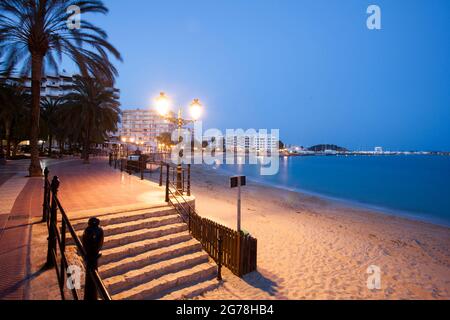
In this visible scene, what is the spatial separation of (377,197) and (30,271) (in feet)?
107

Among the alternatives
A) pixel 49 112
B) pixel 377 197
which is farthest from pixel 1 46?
pixel 377 197

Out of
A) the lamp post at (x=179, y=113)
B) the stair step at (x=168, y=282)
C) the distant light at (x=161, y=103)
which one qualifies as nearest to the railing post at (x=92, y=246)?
the stair step at (x=168, y=282)

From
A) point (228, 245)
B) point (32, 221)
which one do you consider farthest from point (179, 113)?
point (32, 221)

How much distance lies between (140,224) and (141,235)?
0.36m

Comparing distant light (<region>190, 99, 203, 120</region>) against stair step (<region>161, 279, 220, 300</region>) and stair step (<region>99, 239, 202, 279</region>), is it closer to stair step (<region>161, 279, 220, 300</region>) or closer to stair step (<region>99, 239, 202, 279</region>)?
stair step (<region>99, 239, 202, 279</region>)

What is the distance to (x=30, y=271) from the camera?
3775 mm

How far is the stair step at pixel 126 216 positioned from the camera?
5.77m

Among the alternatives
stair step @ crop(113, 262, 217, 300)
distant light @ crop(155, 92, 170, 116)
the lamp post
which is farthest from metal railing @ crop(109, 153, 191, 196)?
stair step @ crop(113, 262, 217, 300)

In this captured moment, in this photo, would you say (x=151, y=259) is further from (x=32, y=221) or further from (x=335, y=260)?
(x=335, y=260)

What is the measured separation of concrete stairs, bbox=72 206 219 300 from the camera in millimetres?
4898

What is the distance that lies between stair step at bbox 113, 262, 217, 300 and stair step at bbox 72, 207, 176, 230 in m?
1.87

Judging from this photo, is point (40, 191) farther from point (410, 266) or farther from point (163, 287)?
point (410, 266)

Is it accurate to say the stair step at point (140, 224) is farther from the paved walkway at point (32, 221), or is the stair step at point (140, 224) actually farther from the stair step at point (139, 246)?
the paved walkway at point (32, 221)

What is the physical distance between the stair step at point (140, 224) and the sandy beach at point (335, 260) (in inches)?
83.6
